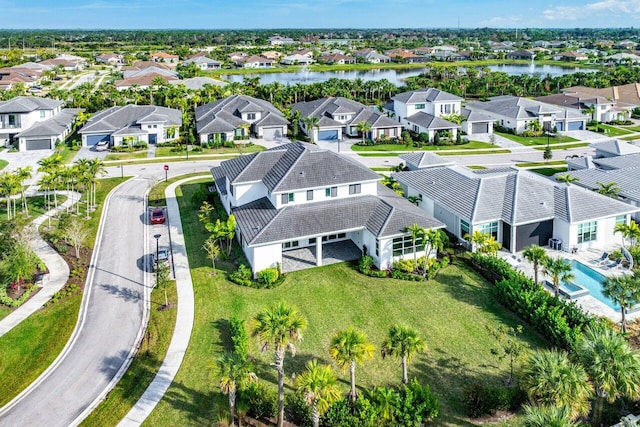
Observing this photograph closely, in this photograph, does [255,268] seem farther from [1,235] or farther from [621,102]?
[621,102]

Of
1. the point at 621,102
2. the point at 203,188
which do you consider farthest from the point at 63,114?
the point at 621,102

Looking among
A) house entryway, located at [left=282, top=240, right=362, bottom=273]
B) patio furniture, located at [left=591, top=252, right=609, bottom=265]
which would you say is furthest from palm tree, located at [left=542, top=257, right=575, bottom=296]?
house entryway, located at [left=282, top=240, right=362, bottom=273]

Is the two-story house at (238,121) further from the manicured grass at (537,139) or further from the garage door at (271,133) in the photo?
the manicured grass at (537,139)

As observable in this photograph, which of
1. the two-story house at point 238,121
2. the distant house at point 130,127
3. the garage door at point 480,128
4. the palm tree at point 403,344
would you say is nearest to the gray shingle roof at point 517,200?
the palm tree at point 403,344

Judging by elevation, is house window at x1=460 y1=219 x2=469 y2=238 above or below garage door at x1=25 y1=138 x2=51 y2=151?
below

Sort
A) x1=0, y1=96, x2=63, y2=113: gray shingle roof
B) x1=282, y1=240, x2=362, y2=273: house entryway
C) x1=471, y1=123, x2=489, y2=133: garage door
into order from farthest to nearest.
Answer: x1=471, y1=123, x2=489, y2=133: garage door
x1=0, y1=96, x2=63, y2=113: gray shingle roof
x1=282, y1=240, x2=362, y2=273: house entryway

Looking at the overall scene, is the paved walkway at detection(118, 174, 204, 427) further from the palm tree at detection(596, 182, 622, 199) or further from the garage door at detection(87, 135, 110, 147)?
the garage door at detection(87, 135, 110, 147)
